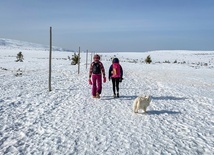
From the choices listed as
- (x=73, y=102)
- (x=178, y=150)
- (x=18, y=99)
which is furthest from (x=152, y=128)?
(x=18, y=99)

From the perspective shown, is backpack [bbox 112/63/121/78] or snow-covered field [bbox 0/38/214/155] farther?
backpack [bbox 112/63/121/78]

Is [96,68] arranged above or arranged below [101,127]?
above

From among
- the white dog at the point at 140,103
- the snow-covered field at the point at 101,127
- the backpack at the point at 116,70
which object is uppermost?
the backpack at the point at 116,70

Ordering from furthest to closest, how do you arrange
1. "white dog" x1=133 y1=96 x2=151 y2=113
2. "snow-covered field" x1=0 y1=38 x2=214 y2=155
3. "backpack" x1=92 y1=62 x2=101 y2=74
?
"backpack" x1=92 y1=62 x2=101 y2=74
"white dog" x1=133 y1=96 x2=151 y2=113
"snow-covered field" x1=0 y1=38 x2=214 y2=155

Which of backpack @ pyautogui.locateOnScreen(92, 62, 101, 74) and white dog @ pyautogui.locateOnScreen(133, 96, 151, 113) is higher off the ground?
backpack @ pyautogui.locateOnScreen(92, 62, 101, 74)

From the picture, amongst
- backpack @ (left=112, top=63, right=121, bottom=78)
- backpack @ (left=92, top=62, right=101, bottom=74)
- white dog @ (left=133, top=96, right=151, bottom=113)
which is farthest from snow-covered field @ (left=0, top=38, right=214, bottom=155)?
backpack @ (left=92, top=62, right=101, bottom=74)

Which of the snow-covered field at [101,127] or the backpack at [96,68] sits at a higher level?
the backpack at [96,68]

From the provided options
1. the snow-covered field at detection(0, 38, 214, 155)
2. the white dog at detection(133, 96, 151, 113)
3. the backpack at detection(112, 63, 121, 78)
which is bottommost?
the snow-covered field at detection(0, 38, 214, 155)

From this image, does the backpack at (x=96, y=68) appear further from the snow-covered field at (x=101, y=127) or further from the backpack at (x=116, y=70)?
the snow-covered field at (x=101, y=127)

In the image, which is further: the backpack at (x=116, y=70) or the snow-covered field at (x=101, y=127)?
the backpack at (x=116, y=70)

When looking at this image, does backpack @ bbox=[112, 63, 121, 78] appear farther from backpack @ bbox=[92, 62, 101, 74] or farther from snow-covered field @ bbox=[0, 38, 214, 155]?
snow-covered field @ bbox=[0, 38, 214, 155]

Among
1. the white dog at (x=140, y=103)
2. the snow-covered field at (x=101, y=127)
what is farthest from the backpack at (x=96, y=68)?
the white dog at (x=140, y=103)

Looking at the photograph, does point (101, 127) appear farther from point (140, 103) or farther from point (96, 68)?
point (96, 68)

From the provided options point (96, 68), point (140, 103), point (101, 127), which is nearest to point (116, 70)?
point (96, 68)
